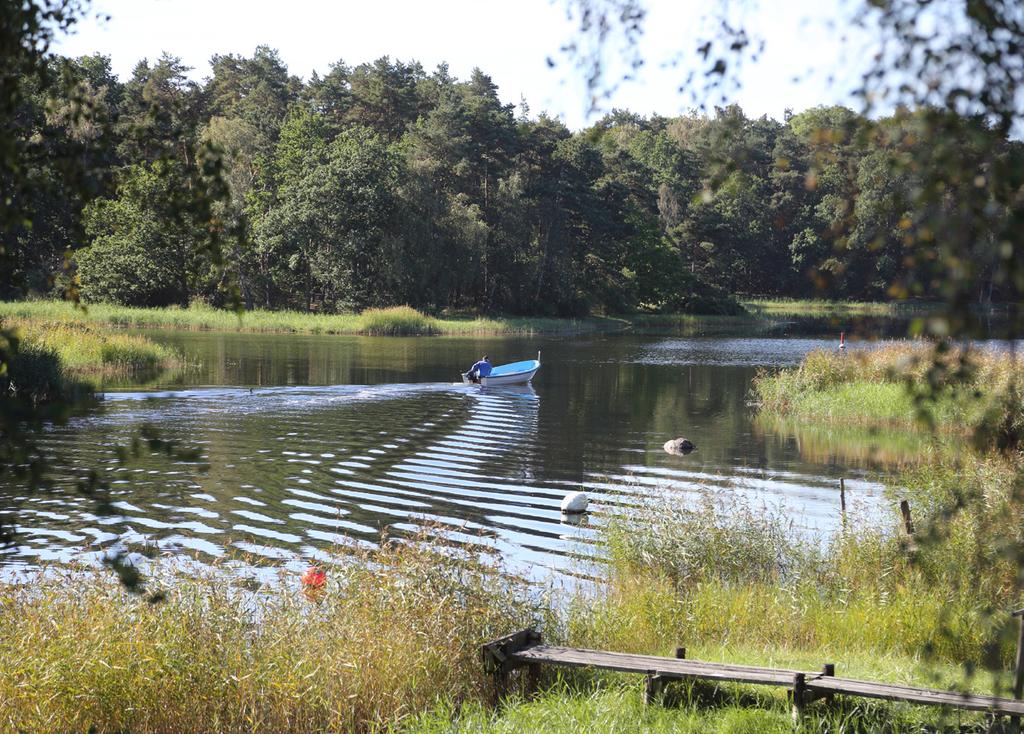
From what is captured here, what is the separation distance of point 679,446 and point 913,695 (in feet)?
58.9

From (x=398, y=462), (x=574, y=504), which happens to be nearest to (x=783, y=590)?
(x=574, y=504)

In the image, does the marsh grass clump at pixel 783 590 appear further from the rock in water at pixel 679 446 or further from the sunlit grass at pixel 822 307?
the sunlit grass at pixel 822 307

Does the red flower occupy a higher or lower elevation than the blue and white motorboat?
lower

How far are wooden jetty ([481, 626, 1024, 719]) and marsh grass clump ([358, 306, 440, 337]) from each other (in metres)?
56.6

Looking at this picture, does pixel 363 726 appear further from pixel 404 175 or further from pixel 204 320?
pixel 404 175

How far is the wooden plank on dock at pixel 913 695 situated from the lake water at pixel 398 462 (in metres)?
4.71

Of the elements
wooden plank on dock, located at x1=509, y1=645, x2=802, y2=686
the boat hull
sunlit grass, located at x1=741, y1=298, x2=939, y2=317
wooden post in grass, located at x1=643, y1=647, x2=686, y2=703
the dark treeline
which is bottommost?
wooden post in grass, located at x1=643, y1=647, x2=686, y2=703

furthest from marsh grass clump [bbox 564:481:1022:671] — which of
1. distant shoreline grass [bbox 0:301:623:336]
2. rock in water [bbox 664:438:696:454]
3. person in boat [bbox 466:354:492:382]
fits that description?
distant shoreline grass [bbox 0:301:623:336]

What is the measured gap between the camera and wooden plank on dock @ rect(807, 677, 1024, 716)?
270 inches

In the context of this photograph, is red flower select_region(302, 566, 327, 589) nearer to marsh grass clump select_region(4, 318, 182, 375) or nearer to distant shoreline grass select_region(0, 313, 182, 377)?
distant shoreline grass select_region(0, 313, 182, 377)

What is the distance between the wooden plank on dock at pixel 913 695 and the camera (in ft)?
22.5

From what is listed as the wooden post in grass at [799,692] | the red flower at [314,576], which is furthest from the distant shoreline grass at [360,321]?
the wooden post in grass at [799,692]

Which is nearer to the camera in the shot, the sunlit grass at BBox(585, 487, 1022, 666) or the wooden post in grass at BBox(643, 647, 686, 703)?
the wooden post in grass at BBox(643, 647, 686, 703)

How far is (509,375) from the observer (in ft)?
123
